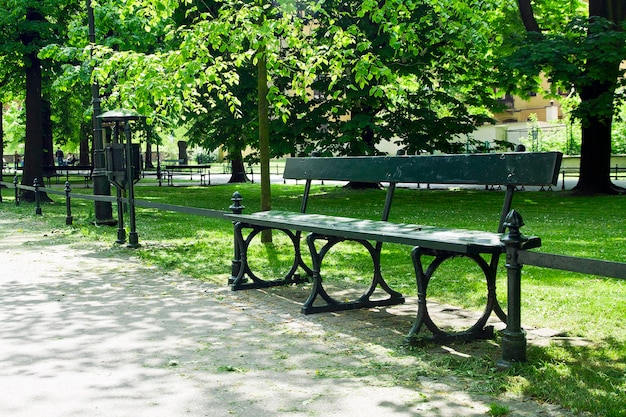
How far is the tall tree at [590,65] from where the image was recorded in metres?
18.2

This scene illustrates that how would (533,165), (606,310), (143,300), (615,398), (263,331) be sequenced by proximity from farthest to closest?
(143,300), (606,310), (263,331), (533,165), (615,398)

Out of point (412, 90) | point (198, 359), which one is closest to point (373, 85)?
point (412, 90)

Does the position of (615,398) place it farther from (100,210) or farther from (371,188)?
(371,188)

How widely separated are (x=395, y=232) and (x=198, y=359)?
1.74m

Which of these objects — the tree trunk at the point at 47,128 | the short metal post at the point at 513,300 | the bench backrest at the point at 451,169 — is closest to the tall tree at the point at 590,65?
the bench backrest at the point at 451,169

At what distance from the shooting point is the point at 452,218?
1456 centimetres

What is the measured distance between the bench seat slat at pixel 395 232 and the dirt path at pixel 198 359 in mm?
718

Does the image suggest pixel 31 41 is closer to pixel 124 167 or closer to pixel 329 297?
pixel 124 167

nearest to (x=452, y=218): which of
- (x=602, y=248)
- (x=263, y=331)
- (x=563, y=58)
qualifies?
(x=602, y=248)

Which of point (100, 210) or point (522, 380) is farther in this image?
point (100, 210)

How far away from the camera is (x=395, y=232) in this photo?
5.77m

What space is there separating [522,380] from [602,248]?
624 cm

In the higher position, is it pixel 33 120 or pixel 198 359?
pixel 33 120

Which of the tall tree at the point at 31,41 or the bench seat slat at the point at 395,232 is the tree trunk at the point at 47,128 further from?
the bench seat slat at the point at 395,232
